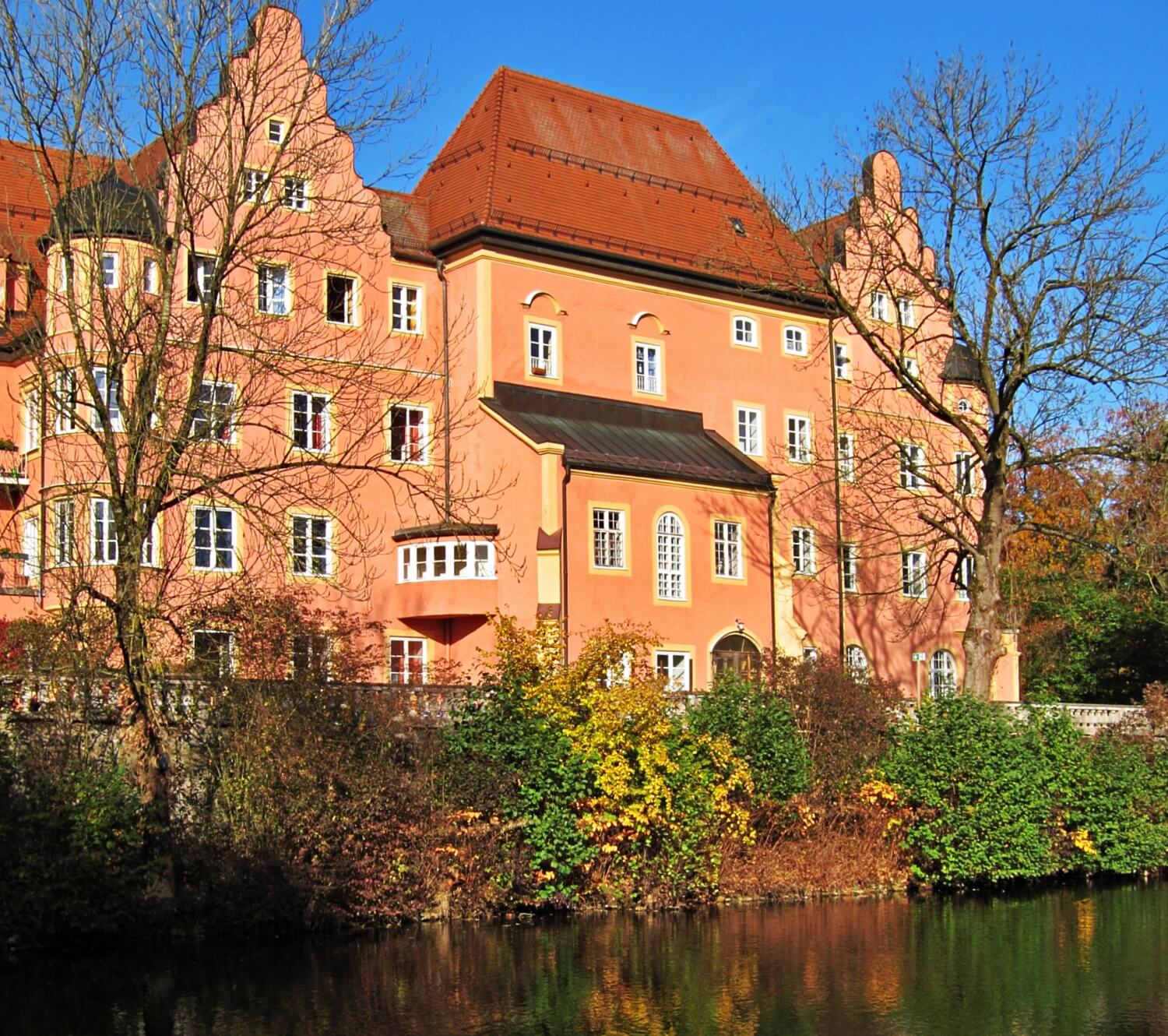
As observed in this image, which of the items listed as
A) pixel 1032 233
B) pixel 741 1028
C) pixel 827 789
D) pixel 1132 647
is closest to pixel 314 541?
pixel 741 1028

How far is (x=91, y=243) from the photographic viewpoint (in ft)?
68.0

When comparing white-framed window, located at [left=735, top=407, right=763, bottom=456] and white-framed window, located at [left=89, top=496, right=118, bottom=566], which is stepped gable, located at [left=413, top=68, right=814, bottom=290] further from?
white-framed window, located at [left=89, top=496, right=118, bottom=566]

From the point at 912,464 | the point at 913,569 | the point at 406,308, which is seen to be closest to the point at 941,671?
the point at 913,569

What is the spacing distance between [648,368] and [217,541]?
12099 mm

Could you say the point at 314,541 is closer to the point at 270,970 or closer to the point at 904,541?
the point at 270,970

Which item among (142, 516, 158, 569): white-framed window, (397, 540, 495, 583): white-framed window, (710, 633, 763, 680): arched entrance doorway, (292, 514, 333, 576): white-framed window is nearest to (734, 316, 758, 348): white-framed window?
(710, 633, 763, 680): arched entrance doorway

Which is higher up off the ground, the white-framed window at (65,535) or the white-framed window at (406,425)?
the white-framed window at (406,425)

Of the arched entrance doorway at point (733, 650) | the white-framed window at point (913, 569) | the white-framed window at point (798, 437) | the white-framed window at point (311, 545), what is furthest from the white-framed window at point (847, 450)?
the white-framed window at point (311, 545)

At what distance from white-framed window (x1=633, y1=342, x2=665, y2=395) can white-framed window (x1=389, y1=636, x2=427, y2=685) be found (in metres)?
8.59

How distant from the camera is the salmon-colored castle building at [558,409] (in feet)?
107

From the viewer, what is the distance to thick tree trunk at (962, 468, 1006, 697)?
98.7 ft

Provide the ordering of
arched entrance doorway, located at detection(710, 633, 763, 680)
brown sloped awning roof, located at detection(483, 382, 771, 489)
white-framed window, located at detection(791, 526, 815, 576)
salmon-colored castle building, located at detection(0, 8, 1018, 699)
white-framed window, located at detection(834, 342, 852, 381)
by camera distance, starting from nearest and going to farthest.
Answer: salmon-colored castle building, located at detection(0, 8, 1018, 699) < brown sloped awning roof, located at detection(483, 382, 771, 489) < arched entrance doorway, located at detection(710, 633, 763, 680) < white-framed window, located at detection(791, 526, 815, 576) < white-framed window, located at detection(834, 342, 852, 381)

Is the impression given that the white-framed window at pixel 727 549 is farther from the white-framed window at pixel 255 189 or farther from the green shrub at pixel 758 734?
the white-framed window at pixel 255 189

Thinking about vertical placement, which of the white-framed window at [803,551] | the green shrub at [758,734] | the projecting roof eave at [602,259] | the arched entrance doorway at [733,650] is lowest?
the green shrub at [758,734]
